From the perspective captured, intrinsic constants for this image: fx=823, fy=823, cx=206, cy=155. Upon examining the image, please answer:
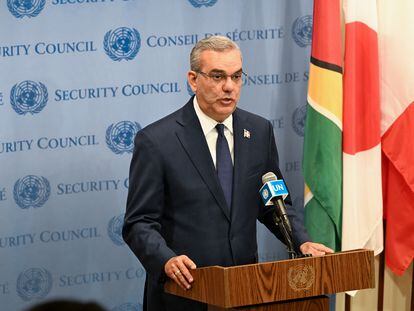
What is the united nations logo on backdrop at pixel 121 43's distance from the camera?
4.43 metres

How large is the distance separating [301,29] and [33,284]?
2065mm

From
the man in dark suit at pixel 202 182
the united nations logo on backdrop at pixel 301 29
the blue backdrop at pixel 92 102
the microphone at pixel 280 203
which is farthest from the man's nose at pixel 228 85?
the united nations logo on backdrop at pixel 301 29

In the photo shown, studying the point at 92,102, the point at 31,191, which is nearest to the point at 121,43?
the point at 92,102

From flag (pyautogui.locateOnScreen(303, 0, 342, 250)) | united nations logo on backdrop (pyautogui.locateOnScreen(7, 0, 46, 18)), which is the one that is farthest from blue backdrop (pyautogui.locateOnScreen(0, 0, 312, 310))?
flag (pyautogui.locateOnScreen(303, 0, 342, 250))

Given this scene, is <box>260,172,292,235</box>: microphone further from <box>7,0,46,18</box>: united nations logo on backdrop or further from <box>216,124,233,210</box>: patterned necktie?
<box>7,0,46,18</box>: united nations logo on backdrop

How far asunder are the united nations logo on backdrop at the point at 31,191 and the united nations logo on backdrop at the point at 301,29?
1620mm

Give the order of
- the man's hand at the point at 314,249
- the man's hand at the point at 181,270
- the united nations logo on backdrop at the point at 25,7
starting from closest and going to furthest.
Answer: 1. the man's hand at the point at 181,270
2. the man's hand at the point at 314,249
3. the united nations logo on backdrop at the point at 25,7

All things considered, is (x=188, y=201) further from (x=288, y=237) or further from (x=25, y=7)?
(x=25, y=7)

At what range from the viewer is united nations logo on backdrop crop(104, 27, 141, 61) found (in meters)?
4.43

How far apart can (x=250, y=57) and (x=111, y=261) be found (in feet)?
4.57

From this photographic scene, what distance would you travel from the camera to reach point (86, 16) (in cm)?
438

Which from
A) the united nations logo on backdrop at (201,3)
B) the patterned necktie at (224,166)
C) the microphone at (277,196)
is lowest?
the microphone at (277,196)

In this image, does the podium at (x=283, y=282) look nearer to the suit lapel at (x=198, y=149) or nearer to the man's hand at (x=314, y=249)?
the man's hand at (x=314, y=249)

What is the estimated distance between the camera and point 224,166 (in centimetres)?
331
